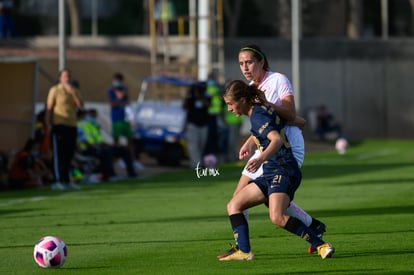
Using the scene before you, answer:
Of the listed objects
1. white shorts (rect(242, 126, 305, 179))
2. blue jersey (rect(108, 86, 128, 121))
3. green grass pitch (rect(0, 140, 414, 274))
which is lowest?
green grass pitch (rect(0, 140, 414, 274))

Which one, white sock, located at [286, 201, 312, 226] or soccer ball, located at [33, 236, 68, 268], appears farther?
white sock, located at [286, 201, 312, 226]

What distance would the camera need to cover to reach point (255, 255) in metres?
11.2

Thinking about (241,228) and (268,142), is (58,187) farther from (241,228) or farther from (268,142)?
(268,142)

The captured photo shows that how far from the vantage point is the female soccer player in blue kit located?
1014cm

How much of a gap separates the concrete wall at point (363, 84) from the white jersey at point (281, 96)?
34.3m

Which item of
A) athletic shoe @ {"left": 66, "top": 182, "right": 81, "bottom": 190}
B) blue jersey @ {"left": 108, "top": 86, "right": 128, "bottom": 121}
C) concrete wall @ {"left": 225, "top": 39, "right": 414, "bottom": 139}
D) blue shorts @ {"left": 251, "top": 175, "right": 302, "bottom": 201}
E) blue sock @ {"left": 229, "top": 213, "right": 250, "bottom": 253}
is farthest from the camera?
concrete wall @ {"left": 225, "top": 39, "right": 414, "bottom": 139}

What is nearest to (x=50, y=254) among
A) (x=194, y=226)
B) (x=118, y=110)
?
(x=194, y=226)

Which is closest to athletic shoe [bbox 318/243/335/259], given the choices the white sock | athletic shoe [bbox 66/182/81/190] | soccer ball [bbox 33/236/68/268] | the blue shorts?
the white sock

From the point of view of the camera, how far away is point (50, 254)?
10492 millimetres

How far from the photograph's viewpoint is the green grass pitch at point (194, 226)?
10.6m

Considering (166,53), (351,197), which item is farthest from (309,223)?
(166,53)

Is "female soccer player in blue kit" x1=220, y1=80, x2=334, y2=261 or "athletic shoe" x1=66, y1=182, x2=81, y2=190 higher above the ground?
Answer: "female soccer player in blue kit" x1=220, y1=80, x2=334, y2=261

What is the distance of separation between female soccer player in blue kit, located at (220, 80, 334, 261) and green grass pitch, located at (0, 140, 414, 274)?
10.3 inches

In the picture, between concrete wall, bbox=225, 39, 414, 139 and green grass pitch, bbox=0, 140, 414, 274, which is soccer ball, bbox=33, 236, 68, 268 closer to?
green grass pitch, bbox=0, 140, 414, 274
